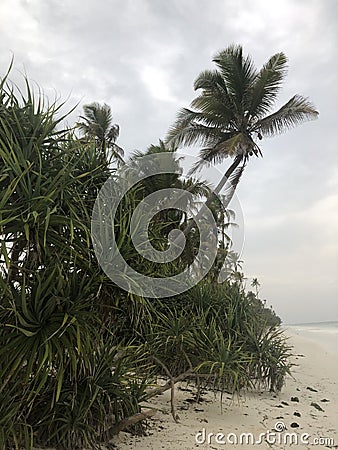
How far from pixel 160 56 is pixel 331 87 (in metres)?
5.32

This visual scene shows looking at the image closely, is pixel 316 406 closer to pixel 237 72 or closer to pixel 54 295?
pixel 54 295

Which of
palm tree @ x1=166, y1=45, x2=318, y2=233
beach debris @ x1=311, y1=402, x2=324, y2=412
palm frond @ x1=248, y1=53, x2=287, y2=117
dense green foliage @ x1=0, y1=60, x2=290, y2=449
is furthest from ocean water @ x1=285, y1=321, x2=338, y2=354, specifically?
dense green foliage @ x1=0, y1=60, x2=290, y2=449

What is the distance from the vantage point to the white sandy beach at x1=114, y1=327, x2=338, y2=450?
174 inches

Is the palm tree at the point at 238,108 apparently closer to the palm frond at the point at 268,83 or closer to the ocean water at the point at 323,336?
the palm frond at the point at 268,83

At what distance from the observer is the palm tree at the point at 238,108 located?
13.6 m

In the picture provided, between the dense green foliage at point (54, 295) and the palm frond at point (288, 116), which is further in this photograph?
the palm frond at point (288, 116)

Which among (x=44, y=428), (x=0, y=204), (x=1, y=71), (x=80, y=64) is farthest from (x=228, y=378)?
(x=80, y=64)

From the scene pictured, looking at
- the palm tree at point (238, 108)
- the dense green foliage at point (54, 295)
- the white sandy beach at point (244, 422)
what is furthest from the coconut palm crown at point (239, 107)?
the dense green foliage at point (54, 295)

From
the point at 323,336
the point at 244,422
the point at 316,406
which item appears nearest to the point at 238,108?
the point at 316,406

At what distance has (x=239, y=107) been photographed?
14.0 meters

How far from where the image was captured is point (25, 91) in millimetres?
3740

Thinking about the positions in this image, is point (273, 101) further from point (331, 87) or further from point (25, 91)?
point (25, 91)

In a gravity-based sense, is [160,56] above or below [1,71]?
above

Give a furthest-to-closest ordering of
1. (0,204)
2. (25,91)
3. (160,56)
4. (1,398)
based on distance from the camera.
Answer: (160,56), (25,91), (1,398), (0,204)
